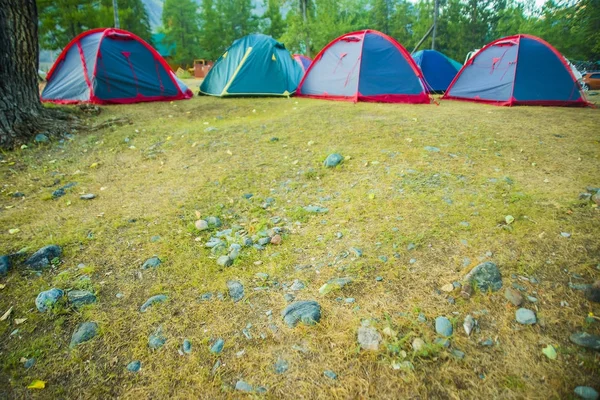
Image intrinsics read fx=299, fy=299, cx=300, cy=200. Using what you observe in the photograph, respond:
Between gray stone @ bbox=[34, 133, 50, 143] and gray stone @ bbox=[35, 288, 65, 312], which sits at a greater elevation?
gray stone @ bbox=[34, 133, 50, 143]

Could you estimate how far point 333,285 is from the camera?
2.12 metres

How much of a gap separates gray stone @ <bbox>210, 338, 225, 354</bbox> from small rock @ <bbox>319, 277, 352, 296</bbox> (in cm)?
71

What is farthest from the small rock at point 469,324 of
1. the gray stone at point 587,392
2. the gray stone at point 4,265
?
the gray stone at point 4,265

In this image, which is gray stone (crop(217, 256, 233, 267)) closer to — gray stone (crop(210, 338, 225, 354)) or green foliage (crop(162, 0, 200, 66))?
gray stone (crop(210, 338, 225, 354))

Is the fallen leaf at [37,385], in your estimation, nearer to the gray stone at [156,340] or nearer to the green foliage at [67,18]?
the gray stone at [156,340]

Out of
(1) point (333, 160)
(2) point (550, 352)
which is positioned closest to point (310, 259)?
(2) point (550, 352)

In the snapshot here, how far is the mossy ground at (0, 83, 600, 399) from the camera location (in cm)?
157

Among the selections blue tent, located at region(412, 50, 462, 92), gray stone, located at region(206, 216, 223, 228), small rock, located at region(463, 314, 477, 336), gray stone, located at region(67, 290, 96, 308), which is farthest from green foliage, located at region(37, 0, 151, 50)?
small rock, located at region(463, 314, 477, 336)

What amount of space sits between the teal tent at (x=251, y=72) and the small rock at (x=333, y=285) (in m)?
9.63

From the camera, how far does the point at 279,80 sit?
1093 cm

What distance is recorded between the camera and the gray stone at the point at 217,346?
5.63ft

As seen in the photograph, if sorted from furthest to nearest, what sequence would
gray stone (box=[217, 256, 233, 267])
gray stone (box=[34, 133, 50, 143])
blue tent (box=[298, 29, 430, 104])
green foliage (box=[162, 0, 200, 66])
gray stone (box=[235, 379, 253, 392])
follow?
green foliage (box=[162, 0, 200, 66]), blue tent (box=[298, 29, 430, 104]), gray stone (box=[34, 133, 50, 143]), gray stone (box=[217, 256, 233, 267]), gray stone (box=[235, 379, 253, 392])

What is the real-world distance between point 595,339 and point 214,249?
2.55m

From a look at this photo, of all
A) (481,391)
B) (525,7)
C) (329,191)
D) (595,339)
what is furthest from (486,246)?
(525,7)
